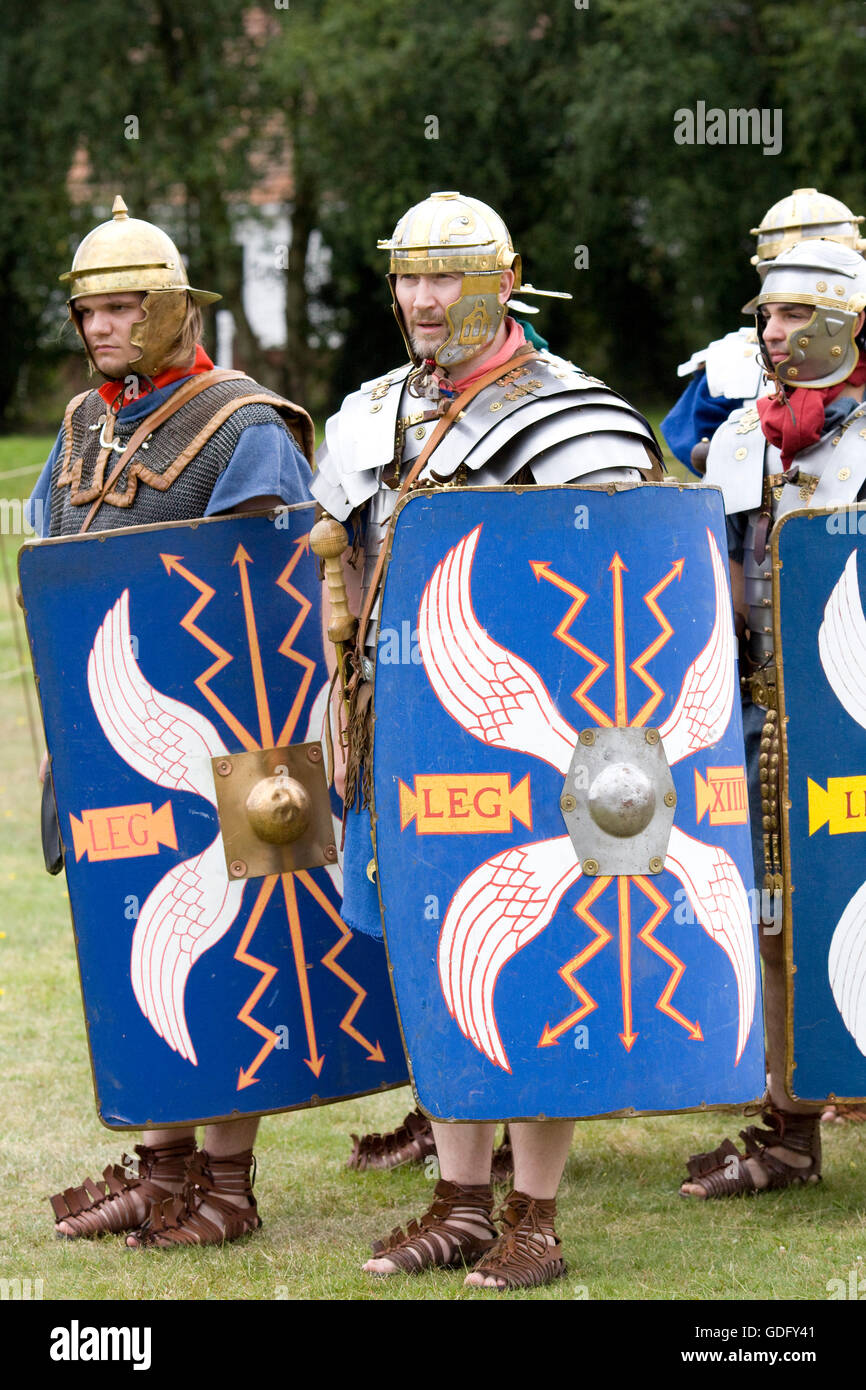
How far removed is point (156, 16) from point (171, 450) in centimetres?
1911

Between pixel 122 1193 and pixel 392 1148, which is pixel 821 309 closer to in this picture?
pixel 392 1148

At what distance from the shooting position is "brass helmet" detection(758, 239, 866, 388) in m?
3.54

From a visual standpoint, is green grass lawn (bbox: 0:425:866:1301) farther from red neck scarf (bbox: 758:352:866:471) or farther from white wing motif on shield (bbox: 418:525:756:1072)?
red neck scarf (bbox: 758:352:866:471)

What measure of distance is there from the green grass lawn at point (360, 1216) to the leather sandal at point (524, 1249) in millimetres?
38

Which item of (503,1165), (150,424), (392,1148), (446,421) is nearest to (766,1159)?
(503,1165)

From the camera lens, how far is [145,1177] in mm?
3615

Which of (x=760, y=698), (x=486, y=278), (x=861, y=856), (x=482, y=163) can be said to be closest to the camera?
(x=486, y=278)

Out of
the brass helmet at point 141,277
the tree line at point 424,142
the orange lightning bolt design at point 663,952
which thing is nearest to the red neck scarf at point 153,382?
the brass helmet at point 141,277

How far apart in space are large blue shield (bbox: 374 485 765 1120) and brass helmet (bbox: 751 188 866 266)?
6.58 ft

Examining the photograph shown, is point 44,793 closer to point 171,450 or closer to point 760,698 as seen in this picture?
point 171,450

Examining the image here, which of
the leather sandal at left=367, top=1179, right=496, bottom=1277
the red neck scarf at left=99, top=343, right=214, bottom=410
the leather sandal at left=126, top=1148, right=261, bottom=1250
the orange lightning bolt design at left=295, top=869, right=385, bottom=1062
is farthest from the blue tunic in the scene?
the leather sandal at left=126, top=1148, right=261, bottom=1250

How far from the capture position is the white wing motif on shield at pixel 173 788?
327cm

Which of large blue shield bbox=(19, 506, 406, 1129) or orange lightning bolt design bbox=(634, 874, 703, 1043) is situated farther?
large blue shield bbox=(19, 506, 406, 1129)

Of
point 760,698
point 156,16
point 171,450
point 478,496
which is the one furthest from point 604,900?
point 156,16
